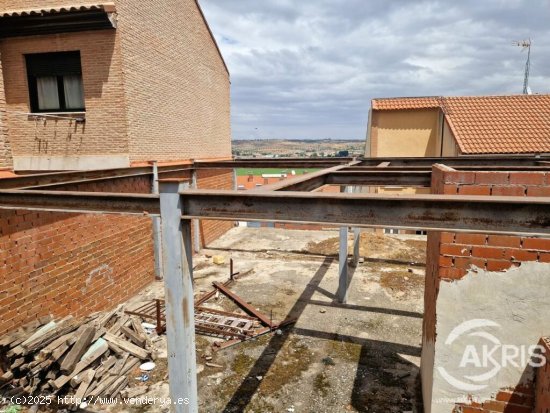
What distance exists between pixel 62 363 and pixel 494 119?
62.7 feet

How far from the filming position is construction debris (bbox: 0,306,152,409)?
18.2 ft

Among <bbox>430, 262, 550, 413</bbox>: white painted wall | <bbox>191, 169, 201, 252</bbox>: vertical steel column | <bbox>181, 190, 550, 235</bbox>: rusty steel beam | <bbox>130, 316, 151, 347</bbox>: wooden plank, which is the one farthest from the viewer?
<bbox>191, 169, 201, 252</bbox>: vertical steel column

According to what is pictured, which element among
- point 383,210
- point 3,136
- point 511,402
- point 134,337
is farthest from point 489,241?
point 3,136

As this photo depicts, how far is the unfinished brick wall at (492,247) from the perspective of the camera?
3.55m

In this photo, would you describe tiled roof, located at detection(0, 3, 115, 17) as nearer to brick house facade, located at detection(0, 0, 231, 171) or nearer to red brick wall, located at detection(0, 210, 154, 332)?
brick house facade, located at detection(0, 0, 231, 171)

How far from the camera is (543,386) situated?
136 inches

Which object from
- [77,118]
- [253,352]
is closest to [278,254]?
[253,352]

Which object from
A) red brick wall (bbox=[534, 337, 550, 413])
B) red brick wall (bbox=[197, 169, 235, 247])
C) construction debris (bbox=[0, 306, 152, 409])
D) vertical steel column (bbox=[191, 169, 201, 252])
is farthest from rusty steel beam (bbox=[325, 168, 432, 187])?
vertical steel column (bbox=[191, 169, 201, 252])

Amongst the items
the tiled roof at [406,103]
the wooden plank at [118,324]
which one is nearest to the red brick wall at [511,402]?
the wooden plank at [118,324]

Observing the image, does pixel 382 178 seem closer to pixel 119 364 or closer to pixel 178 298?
pixel 178 298

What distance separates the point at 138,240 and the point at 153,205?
22.4 ft

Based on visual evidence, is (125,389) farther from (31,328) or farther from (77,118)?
(77,118)

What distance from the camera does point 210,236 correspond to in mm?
14852

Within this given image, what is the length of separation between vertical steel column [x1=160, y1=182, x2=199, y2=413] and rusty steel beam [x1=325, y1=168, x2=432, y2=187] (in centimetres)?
303
